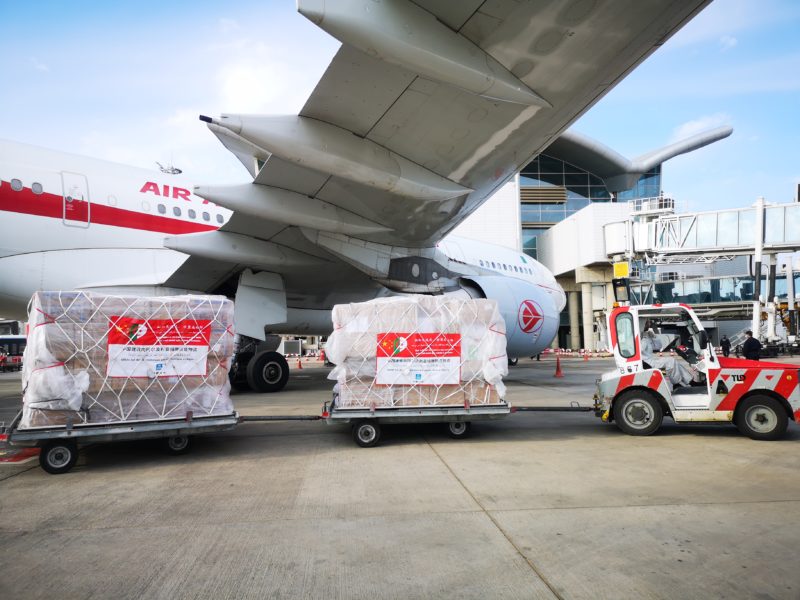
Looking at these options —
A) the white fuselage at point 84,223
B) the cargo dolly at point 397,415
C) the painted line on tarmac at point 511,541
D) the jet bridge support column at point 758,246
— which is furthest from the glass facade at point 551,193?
the painted line on tarmac at point 511,541

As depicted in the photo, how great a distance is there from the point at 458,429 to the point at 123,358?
13.1ft

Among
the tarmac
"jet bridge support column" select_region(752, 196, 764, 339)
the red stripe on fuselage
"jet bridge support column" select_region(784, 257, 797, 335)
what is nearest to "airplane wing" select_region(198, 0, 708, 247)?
the tarmac

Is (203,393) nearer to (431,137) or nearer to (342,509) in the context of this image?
(342,509)

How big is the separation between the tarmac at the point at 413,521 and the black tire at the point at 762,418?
0.16 meters

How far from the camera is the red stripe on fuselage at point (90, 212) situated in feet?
30.7

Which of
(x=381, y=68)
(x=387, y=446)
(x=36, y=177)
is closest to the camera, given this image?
(x=381, y=68)

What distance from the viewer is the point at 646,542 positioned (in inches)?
125

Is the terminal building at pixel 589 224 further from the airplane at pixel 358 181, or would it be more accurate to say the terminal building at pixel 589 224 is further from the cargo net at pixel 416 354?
the cargo net at pixel 416 354

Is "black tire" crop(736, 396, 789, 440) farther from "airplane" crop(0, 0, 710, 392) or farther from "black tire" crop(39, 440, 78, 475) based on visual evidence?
"black tire" crop(39, 440, 78, 475)

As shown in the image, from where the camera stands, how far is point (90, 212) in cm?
1019

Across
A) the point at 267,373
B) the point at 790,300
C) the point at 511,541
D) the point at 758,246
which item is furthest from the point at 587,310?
the point at 511,541

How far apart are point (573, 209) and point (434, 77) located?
50533 mm

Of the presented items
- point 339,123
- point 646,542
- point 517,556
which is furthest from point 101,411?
point 646,542

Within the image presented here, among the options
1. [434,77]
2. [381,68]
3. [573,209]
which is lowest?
[434,77]
